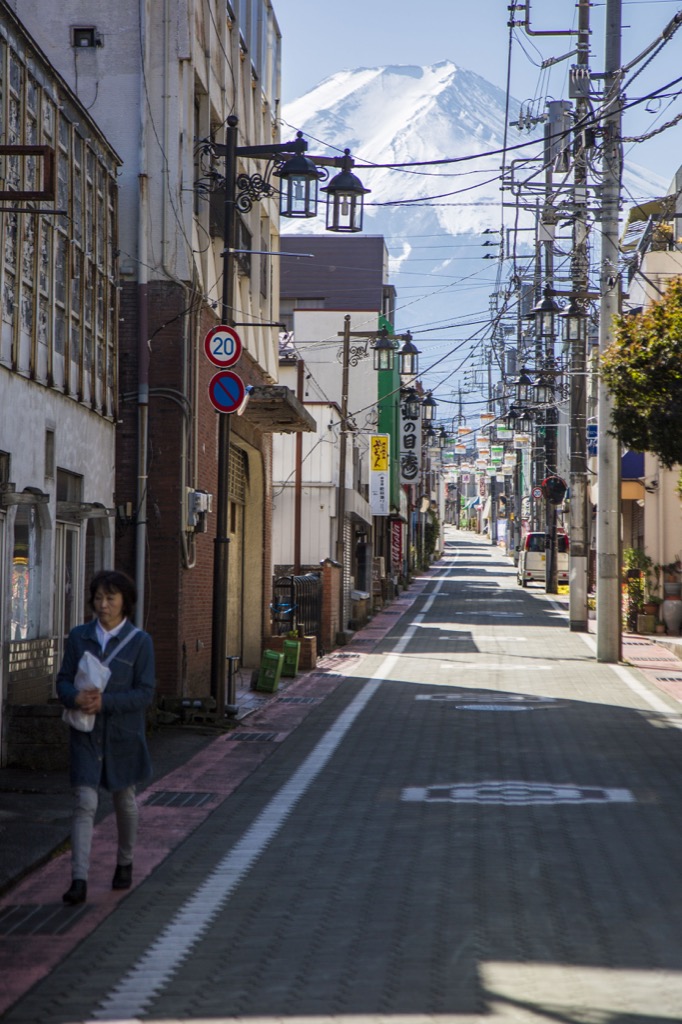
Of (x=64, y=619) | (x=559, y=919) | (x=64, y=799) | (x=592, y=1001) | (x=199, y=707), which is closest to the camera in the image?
(x=592, y=1001)

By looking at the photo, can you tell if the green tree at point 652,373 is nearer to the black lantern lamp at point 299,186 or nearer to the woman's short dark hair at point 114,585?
the black lantern lamp at point 299,186

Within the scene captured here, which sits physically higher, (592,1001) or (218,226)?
(218,226)

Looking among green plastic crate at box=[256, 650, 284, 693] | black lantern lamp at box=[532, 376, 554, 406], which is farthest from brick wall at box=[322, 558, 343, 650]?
black lantern lamp at box=[532, 376, 554, 406]

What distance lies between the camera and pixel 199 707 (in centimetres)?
1683

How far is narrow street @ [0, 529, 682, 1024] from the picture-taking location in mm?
6109

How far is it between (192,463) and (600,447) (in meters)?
10.5

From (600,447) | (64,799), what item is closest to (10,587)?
(64,799)

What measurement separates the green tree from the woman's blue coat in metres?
12.1

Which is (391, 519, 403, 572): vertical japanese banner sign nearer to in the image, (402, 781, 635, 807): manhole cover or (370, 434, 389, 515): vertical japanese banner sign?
(370, 434, 389, 515): vertical japanese banner sign

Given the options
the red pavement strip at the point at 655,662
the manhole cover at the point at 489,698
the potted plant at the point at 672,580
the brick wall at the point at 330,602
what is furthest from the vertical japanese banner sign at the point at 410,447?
the manhole cover at the point at 489,698

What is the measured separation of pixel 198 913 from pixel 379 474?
4877 centimetres

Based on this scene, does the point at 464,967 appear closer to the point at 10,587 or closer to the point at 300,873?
the point at 300,873

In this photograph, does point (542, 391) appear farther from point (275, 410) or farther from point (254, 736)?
point (254, 736)

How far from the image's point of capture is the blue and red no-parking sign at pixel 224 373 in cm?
1714
